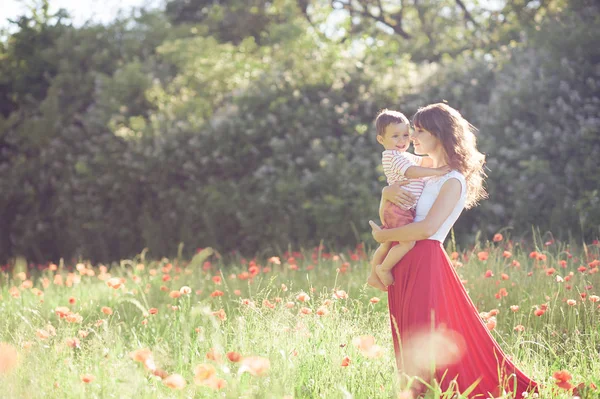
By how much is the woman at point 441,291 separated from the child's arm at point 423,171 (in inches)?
1.2

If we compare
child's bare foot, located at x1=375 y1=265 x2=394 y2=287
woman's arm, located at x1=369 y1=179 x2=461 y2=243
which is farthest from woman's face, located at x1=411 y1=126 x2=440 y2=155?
child's bare foot, located at x1=375 y1=265 x2=394 y2=287

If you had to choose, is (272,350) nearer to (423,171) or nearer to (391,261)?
(391,261)

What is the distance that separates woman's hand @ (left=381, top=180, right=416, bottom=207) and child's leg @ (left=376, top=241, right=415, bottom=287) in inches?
7.4

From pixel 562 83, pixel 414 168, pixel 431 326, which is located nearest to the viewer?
pixel 431 326

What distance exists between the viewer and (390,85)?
353 inches

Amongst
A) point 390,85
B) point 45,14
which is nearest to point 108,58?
point 45,14

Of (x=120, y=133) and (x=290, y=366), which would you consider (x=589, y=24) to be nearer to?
(x=290, y=366)

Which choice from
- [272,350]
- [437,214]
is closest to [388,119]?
[437,214]

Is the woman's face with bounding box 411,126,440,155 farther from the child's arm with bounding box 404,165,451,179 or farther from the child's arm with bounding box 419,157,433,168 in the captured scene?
the child's arm with bounding box 419,157,433,168

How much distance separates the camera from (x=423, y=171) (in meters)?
3.33

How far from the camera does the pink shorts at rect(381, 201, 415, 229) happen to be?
3.30m

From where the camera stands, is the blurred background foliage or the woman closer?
the woman

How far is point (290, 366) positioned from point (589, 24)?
5.76 metres

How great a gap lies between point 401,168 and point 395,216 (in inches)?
10.4
